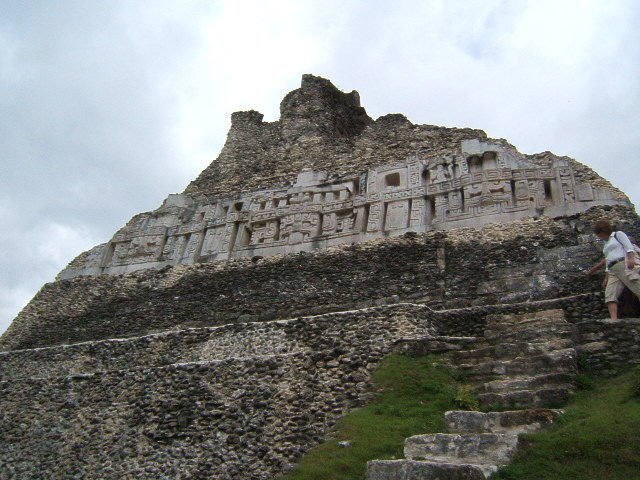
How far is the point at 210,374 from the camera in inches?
360

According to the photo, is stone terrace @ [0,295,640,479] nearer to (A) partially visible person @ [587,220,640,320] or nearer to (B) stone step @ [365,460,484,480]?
(A) partially visible person @ [587,220,640,320]

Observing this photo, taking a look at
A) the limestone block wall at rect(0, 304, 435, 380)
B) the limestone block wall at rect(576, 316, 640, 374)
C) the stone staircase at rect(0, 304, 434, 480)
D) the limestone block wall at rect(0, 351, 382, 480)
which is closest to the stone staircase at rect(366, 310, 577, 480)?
the limestone block wall at rect(576, 316, 640, 374)

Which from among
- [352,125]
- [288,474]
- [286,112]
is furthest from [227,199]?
[288,474]

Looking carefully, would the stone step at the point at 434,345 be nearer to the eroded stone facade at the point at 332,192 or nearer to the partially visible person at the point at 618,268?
the partially visible person at the point at 618,268

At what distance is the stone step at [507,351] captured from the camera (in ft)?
24.2

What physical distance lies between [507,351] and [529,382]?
772 mm

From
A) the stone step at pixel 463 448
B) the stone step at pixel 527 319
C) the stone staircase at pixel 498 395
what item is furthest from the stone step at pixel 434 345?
the stone step at pixel 463 448

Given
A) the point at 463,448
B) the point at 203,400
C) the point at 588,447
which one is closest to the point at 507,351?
the point at 463,448

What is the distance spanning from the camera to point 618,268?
8.01 metres

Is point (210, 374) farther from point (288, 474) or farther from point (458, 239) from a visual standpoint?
point (458, 239)

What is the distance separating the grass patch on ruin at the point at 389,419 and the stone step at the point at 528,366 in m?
0.35

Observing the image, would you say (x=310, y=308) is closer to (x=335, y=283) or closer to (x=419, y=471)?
(x=335, y=283)

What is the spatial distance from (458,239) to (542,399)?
236 inches

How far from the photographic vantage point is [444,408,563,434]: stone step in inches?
231
